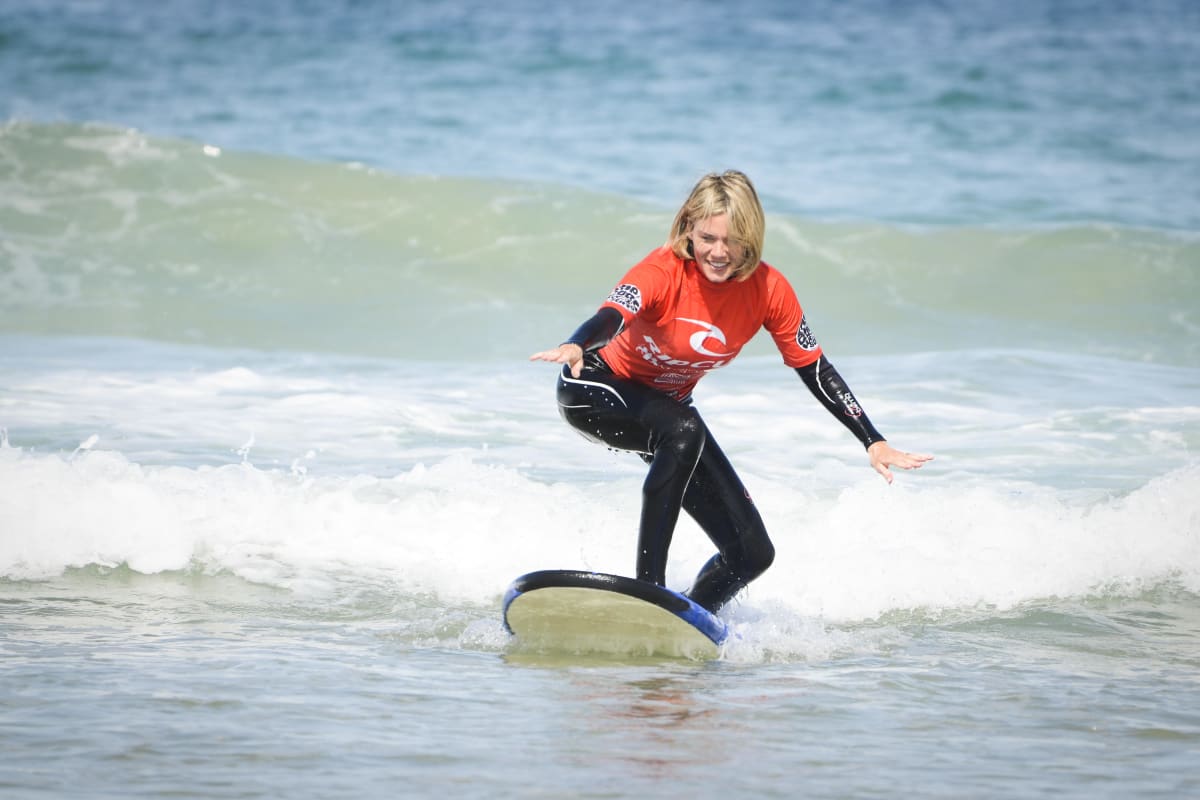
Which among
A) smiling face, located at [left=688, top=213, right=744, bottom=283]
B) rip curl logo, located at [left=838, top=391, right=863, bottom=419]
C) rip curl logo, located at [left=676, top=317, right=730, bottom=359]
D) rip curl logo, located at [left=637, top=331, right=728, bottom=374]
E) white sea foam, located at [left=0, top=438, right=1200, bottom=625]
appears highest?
smiling face, located at [left=688, top=213, right=744, bottom=283]

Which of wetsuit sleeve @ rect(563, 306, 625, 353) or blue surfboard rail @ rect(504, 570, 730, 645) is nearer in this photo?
wetsuit sleeve @ rect(563, 306, 625, 353)

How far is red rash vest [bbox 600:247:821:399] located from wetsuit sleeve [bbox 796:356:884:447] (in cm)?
12

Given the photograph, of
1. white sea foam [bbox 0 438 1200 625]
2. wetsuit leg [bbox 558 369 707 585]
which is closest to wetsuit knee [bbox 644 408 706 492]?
wetsuit leg [bbox 558 369 707 585]

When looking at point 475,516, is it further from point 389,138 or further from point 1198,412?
point 389,138

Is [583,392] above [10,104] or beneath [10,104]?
beneath

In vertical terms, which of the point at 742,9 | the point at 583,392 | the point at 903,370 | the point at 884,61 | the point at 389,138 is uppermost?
the point at 742,9

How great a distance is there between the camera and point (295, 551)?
22.5 ft

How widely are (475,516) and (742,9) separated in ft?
107

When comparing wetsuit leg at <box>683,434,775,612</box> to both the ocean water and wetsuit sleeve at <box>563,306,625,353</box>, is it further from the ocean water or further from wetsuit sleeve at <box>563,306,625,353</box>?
wetsuit sleeve at <box>563,306,625,353</box>

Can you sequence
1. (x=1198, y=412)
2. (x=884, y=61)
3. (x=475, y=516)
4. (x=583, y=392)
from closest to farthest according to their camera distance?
(x=583, y=392) < (x=475, y=516) < (x=1198, y=412) < (x=884, y=61)

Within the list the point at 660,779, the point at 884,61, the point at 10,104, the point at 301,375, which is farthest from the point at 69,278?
the point at 884,61

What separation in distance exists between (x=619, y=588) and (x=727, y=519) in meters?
0.62

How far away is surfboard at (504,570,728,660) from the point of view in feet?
16.0

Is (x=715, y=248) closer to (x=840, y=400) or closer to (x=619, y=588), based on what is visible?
(x=840, y=400)
